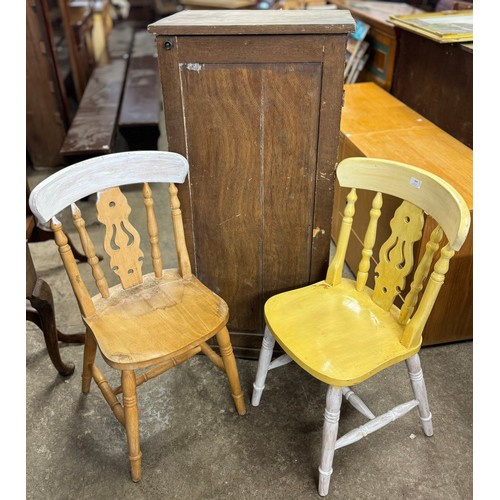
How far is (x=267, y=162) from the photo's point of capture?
1.66 m

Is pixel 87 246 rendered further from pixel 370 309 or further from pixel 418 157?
pixel 418 157

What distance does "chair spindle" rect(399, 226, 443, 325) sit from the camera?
1463mm

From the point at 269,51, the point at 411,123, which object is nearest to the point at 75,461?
the point at 269,51

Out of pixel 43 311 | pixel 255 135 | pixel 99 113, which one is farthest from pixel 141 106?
pixel 255 135

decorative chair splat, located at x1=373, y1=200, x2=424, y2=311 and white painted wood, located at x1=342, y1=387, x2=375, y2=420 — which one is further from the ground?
decorative chair splat, located at x1=373, y1=200, x2=424, y2=311

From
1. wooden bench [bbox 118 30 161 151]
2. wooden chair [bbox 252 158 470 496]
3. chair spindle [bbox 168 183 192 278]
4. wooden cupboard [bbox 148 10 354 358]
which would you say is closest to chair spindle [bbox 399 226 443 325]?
wooden chair [bbox 252 158 470 496]

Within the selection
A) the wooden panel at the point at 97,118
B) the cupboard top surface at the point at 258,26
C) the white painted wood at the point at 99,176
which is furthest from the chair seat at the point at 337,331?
the wooden panel at the point at 97,118

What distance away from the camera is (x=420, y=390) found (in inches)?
66.1

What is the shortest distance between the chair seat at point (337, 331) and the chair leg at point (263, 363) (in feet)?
0.48

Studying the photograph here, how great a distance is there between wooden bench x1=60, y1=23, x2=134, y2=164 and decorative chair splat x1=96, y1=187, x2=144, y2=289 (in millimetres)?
1649

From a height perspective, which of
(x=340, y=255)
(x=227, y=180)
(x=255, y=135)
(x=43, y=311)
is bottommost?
(x=43, y=311)

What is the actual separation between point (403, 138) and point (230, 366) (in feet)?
4.83

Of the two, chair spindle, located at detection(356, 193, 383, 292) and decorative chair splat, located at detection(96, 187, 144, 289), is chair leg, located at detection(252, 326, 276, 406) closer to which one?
chair spindle, located at detection(356, 193, 383, 292)

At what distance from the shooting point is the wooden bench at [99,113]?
316 cm
